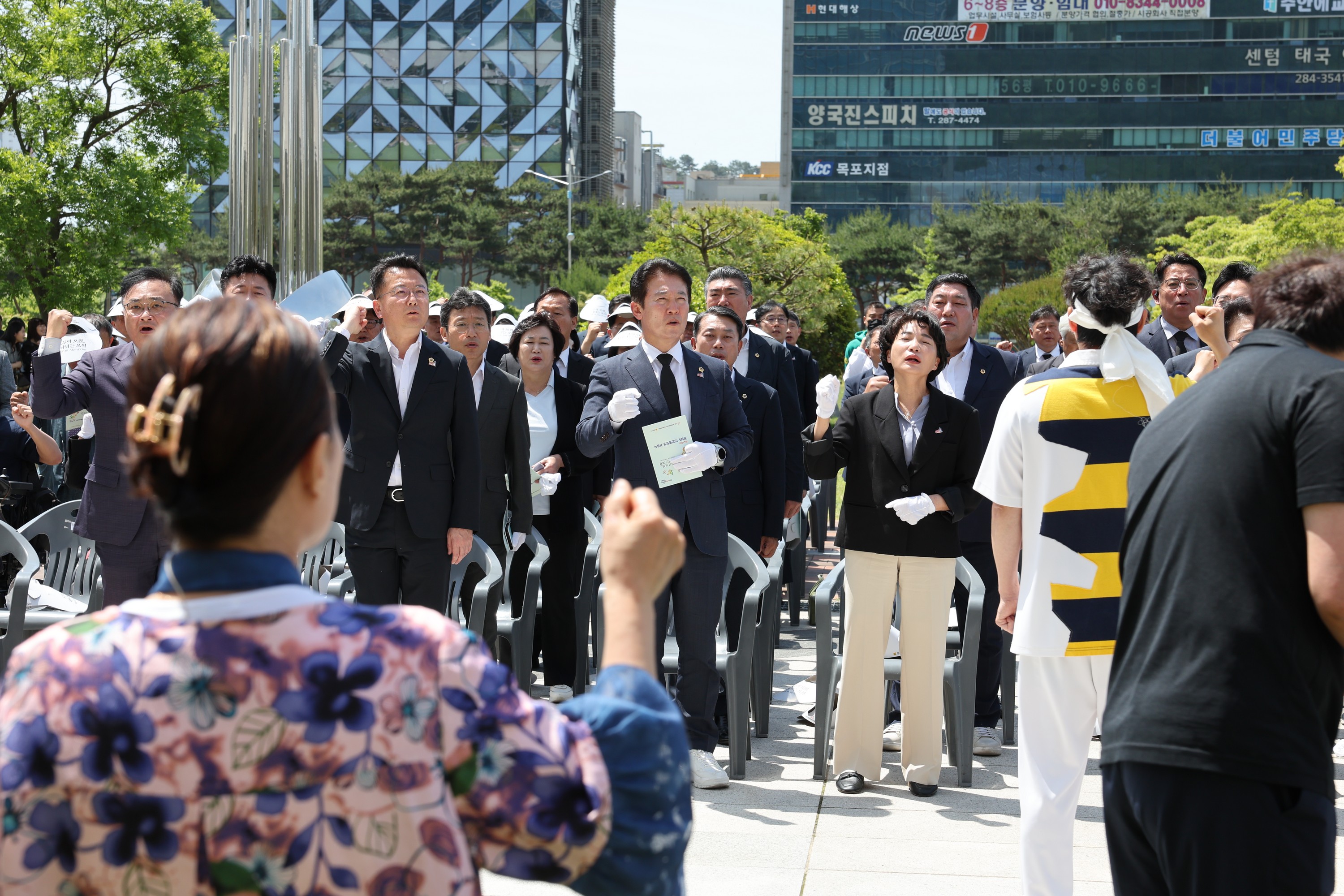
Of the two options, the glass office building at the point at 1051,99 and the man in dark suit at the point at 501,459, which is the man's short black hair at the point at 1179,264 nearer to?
the man in dark suit at the point at 501,459

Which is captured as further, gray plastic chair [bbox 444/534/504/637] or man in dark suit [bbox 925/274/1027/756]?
man in dark suit [bbox 925/274/1027/756]

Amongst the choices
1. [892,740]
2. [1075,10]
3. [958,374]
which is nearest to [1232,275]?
[958,374]

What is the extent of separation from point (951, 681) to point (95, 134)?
841 inches

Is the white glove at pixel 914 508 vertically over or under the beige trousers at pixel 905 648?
over

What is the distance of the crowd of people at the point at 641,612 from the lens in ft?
4.63

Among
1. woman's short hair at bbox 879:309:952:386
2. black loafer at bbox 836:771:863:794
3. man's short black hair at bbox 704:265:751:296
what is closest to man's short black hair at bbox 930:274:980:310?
woman's short hair at bbox 879:309:952:386

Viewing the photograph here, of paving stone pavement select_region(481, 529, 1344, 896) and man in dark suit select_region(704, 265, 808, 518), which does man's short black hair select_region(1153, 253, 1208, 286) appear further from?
paving stone pavement select_region(481, 529, 1344, 896)

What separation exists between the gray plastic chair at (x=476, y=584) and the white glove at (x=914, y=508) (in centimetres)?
190

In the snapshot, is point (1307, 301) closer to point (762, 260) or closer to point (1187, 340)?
point (1187, 340)

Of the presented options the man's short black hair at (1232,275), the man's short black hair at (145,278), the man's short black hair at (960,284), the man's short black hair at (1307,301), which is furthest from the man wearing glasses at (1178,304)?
the man's short black hair at (145,278)

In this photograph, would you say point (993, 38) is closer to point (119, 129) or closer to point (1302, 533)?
point (119, 129)

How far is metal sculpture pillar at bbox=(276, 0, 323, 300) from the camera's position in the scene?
39.9 feet

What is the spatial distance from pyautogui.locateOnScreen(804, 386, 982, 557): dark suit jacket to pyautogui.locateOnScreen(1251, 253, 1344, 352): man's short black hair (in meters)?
2.80

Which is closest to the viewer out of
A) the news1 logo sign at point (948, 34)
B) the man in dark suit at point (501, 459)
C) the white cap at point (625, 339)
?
the man in dark suit at point (501, 459)
